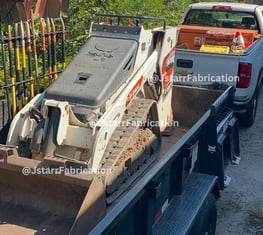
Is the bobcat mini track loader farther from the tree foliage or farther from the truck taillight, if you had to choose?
the tree foliage

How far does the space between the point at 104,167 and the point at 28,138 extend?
0.69 metres

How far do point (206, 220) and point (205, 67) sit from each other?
2.74 metres

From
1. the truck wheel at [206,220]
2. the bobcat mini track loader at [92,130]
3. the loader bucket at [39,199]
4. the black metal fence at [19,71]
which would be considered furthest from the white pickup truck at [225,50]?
the loader bucket at [39,199]

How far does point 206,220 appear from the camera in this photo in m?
3.54

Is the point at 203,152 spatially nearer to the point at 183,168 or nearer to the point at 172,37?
the point at 183,168

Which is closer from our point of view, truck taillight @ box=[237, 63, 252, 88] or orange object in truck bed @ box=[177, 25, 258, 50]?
truck taillight @ box=[237, 63, 252, 88]

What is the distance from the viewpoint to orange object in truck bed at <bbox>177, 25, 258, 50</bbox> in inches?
265

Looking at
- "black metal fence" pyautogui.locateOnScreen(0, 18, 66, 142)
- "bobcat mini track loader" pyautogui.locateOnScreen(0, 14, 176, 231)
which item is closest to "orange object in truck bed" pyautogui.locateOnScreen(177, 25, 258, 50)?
"bobcat mini track loader" pyautogui.locateOnScreen(0, 14, 176, 231)

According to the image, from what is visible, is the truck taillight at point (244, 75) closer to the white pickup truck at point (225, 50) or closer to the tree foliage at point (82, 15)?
the white pickup truck at point (225, 50)

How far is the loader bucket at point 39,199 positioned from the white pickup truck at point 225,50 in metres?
2.68

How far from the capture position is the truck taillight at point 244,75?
564 cm

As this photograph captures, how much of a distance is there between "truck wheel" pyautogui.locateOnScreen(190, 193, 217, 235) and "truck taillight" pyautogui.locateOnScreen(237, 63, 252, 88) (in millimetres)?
2444

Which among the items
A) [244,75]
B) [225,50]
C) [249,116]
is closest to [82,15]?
[225,50]

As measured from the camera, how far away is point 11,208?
3.27 meters
